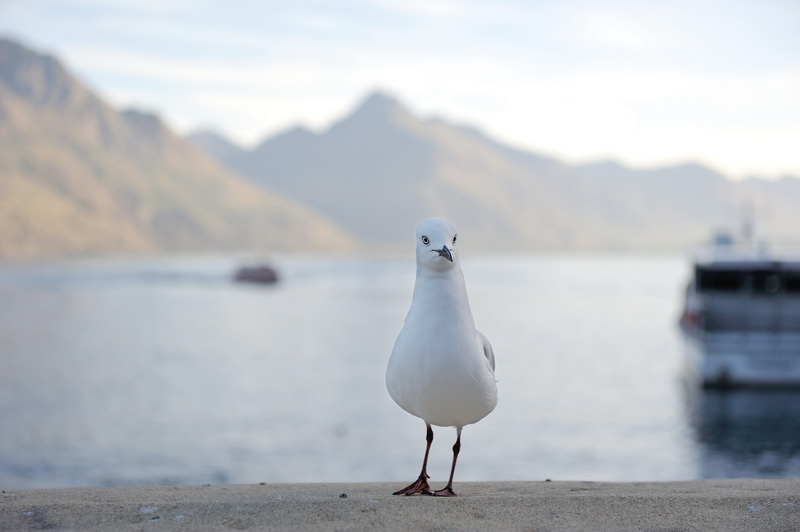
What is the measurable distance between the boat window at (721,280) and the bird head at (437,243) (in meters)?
35.3

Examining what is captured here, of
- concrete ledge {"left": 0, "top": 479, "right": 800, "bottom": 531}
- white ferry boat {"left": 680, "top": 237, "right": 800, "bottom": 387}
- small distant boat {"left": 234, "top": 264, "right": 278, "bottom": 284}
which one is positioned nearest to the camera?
concrete ledge {"left": 0, "top": 479, "right": 800, "bottom": 531}

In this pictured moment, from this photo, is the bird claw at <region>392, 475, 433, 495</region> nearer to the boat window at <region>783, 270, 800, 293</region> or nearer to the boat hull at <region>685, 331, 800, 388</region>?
the boat hull at <region>685, 331, 800, 388</region>

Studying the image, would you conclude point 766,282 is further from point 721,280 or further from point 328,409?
point 328,409

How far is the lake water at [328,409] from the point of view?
29.2 metres

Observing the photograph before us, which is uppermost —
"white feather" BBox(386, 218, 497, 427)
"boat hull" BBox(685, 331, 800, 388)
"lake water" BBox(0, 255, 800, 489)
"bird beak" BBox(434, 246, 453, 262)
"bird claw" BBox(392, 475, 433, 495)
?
"bird beak" BBox(434, 246, 453, 262)

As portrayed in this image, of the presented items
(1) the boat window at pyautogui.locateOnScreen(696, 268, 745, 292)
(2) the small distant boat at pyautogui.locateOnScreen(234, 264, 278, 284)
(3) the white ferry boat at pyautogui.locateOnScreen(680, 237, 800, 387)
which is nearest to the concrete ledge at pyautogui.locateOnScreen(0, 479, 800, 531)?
(3) the white ferry boat at pyautogui.locateOnScreen(680, 237, 800, 387)

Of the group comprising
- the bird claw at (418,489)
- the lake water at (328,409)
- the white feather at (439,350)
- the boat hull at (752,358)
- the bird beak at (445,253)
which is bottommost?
the lake water at (328,409)

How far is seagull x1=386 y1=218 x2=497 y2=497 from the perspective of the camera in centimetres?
657

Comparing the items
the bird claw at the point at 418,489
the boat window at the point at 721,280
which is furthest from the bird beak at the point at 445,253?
the boat window at the point at 721,280

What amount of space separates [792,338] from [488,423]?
13763 mm

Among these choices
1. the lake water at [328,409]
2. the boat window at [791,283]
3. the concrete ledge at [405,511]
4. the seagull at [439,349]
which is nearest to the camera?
the concrete ledge at [405,511]

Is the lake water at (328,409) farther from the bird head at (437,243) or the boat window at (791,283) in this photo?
the bird head at (437,243)

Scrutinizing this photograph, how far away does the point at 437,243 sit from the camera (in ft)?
21.3

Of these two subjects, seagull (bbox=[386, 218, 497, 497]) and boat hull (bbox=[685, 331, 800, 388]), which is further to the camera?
boat hull (bbox=[685, 331, 800, 388])
